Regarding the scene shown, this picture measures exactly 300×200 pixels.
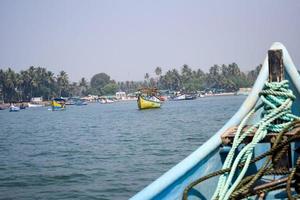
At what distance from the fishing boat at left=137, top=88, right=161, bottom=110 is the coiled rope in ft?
182

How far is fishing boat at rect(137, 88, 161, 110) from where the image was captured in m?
60.6

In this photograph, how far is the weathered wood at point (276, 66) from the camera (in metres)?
3.57

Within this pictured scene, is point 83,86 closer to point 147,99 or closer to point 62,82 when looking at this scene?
point 62,82

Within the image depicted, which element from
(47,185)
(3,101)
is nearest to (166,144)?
(47,185)

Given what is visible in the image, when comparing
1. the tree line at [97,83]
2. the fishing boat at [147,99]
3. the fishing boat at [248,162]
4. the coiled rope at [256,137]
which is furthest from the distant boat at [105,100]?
the coiled rope at [256,137]

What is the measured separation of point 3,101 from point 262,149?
134979 mm

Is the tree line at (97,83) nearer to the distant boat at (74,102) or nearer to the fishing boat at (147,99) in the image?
the distant boat at (74,102)

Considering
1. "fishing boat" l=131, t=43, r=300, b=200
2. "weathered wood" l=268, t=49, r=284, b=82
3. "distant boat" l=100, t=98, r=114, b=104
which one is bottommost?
"distant boat" l=100, t=98, r=114, b=104

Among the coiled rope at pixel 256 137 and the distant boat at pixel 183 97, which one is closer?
the coiled rope at pixel 256 137

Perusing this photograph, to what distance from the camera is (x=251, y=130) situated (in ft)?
10.8

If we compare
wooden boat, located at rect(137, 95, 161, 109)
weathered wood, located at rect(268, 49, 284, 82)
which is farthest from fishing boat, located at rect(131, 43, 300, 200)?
wooden boat, located at rect(137, 95, 161, 109)

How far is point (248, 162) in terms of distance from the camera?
3.11 m

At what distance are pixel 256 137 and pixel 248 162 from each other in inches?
8.5

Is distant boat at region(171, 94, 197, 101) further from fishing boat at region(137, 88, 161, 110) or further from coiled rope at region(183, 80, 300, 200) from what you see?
Result: coiled rope at region(183, 80, 300, 200)
